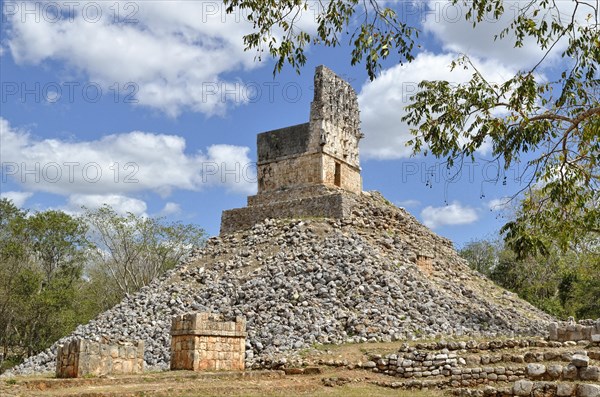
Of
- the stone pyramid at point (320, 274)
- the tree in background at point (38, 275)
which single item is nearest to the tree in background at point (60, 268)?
the tree in background at point (38, 275)

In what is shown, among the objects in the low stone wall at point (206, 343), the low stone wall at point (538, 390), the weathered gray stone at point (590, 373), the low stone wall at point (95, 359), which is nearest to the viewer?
the low stone wall at point (538, 390)

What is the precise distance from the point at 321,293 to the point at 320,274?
860 mm

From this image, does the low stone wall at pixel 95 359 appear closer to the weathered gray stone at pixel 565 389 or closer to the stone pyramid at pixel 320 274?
the stone pyramid at pixel 320 274

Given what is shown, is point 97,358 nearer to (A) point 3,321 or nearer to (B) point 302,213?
(B) point 302,213

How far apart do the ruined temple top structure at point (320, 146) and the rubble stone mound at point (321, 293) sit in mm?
1805

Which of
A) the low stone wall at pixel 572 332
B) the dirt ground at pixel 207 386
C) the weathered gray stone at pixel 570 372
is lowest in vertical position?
the dirt ground at pixel 207 386

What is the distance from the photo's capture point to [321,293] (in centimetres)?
1670

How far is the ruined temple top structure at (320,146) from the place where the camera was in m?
22.9

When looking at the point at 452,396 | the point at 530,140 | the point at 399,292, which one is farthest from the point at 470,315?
the point at 530,140

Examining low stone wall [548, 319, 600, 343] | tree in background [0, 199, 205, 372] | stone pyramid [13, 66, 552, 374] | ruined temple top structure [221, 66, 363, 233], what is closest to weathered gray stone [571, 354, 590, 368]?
low stone wall [548, 319, 600, 343]

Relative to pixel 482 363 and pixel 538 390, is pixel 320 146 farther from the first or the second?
pixel 538 390

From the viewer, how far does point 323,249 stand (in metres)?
18.8

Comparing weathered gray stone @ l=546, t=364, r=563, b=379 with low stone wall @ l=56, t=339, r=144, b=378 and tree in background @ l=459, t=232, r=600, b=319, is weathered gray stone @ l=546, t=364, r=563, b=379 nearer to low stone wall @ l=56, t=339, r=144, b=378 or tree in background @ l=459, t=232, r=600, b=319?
low stone wall @ l=56, t=339, r=144, b=378

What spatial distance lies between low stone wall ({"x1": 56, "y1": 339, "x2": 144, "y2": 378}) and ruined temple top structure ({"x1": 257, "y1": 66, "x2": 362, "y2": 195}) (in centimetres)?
1127
